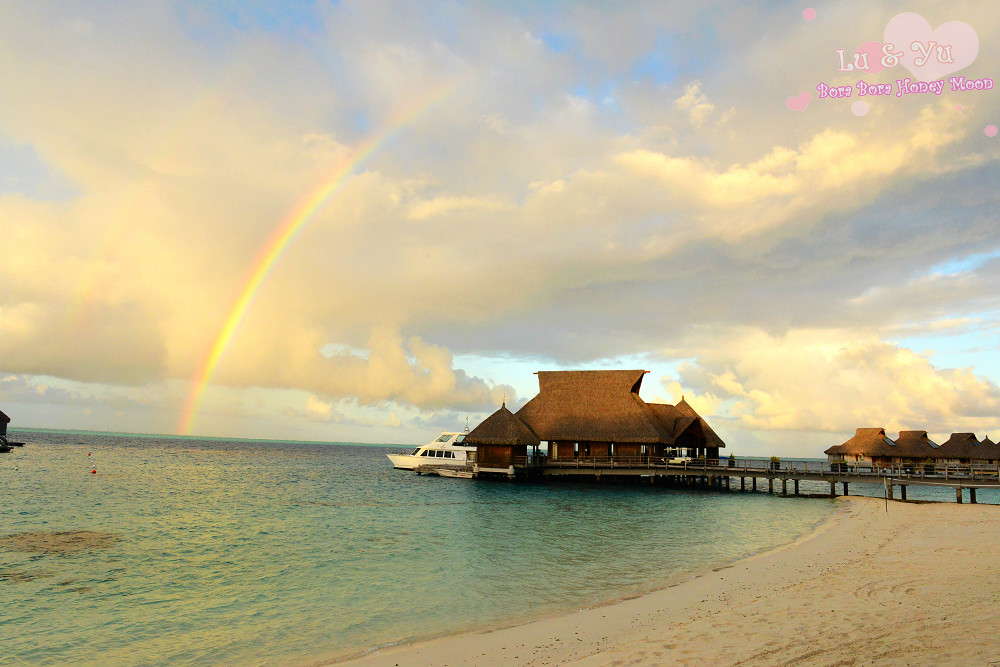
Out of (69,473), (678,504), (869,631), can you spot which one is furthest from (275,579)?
(69,473)

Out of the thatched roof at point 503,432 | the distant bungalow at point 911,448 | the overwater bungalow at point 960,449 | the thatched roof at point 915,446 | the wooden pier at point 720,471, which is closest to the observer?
the wooden pier at point 720,471

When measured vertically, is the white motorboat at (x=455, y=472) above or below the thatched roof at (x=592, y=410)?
below

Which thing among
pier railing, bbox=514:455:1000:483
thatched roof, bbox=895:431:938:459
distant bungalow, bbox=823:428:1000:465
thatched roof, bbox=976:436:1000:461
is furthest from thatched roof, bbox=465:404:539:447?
thatched roof, bbox=976:436:1000:461

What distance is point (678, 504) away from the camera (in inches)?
1336

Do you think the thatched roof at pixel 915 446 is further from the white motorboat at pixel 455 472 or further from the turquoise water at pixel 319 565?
the white motorboat at pixel 455 472

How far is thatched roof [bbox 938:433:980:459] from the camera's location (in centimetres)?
6003

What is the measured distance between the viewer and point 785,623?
9.71 metres

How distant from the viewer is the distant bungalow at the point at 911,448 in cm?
6041

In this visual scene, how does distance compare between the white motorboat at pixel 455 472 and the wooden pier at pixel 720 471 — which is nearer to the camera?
the wooden pier at pixel 720 471

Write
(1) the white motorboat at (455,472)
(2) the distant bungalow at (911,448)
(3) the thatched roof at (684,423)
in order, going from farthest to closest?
(2) the distant bungalow at (911,448) → (1) the white motorboat at (455,472) → (3) the thatched roof at (684,423)

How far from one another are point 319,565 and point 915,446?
66780 mm

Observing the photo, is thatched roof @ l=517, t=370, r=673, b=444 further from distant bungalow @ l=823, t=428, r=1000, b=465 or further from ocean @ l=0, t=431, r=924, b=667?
distant bungalow @ l=823, t=428, r=1000, b=465

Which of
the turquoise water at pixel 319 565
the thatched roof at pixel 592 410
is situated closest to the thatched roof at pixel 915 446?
the thatched roof at pixel 592 410

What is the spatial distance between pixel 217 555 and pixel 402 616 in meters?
9.37
